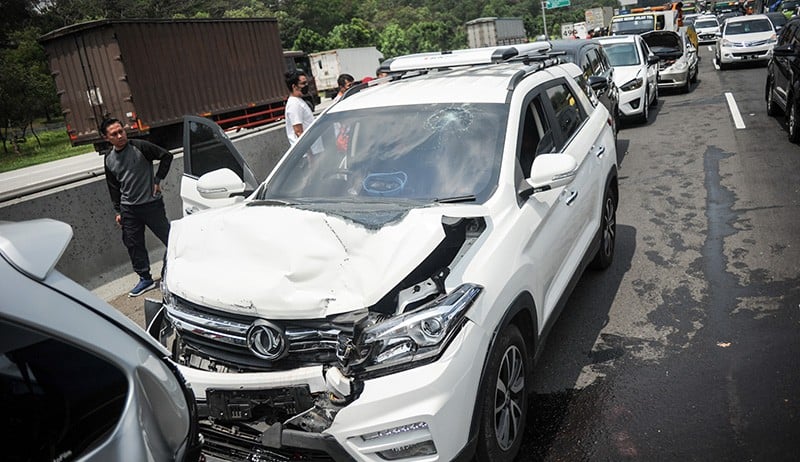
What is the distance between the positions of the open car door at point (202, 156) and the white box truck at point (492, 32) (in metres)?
47.2

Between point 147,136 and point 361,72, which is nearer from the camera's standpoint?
point 147,136

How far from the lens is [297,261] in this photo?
2752 millimetres

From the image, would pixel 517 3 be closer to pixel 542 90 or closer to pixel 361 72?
pixel 361 72

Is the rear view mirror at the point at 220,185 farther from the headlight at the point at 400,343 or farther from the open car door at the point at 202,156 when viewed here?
the headlight at the point at 400,343

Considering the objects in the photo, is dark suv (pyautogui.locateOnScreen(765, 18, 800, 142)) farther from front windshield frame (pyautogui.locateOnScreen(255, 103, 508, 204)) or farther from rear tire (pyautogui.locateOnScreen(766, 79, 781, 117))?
front windshield frame (pyautogui.locateOnScreen(255, 103, 508, 204))

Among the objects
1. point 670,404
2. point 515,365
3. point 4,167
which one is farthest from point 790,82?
point 4,167

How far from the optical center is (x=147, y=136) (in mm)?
18453

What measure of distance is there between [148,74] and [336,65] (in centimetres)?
2610

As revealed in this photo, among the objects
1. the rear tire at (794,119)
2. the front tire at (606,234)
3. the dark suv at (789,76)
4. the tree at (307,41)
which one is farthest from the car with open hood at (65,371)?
the tree at (307,41)

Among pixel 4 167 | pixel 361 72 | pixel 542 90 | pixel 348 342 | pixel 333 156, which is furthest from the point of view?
pixel 361 72

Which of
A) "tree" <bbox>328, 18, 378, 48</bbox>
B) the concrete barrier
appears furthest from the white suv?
"tree" <bbox>328, 18, 378, 48</bbox>

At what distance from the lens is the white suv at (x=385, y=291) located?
2.54m

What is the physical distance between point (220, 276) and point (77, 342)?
1349 millimetres

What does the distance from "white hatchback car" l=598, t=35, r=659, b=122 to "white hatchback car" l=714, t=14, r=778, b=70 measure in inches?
292
